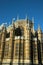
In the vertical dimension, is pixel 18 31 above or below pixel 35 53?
above

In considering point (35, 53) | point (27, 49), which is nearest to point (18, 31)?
point (27, 49)

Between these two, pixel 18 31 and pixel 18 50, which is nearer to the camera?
pixel 18 50

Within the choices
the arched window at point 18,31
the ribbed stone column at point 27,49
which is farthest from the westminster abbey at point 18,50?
the arched window at point 18,31

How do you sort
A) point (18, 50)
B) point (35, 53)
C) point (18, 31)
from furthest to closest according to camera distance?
point (18, 31)
point (35, 53)
point (18, 50)

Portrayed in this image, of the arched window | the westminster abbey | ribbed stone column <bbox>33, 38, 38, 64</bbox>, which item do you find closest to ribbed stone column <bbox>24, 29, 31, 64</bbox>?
the westminster abbey

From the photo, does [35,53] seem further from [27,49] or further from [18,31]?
[18,31]

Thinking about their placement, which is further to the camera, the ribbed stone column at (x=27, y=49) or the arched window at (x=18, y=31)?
the arched window at (x=18, y=31)

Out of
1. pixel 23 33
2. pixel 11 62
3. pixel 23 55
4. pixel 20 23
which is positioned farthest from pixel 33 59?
pixel 20 23

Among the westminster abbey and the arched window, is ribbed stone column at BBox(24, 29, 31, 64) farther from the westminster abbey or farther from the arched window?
the arched window

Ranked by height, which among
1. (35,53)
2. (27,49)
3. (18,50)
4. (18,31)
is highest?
(18,31)

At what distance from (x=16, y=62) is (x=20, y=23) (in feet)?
54.9

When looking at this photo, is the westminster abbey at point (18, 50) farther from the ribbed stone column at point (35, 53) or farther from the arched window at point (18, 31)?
the arched window at point (18, 31)

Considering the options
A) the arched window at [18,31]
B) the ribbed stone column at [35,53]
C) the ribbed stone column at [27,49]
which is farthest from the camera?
the arched window at [18,31]

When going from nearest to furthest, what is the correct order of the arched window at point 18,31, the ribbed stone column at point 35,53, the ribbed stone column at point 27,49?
the ribbed stone column at point 27,49 < the ribbed stone column at point 35,53 < the arched window at point 18,31
